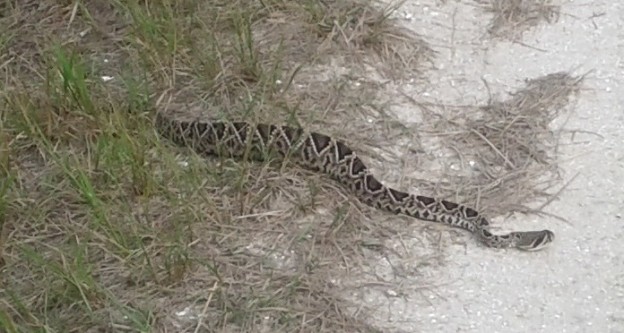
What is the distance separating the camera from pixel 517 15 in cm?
616

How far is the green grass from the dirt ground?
1cm

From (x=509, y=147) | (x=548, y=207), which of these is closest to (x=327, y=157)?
(x=509, y=147)

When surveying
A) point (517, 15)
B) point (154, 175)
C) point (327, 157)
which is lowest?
point (154, 175)

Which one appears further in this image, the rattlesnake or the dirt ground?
the rattlesnake

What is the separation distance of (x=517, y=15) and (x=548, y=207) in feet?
5.45

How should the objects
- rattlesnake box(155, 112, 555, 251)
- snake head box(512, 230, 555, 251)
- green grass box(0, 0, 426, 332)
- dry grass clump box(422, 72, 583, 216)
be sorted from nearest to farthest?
1. green grass box(0, 0, 426, 332)
2. snake head box(512, 230, 555, 251)
3. rattlesnake box(155, 112, 555, 251)
4. dry grass clump box(422, 72, 583, 216)

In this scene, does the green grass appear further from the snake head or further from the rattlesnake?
the snake head

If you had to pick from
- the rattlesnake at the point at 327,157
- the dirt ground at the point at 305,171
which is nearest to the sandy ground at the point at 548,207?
the dirt ground at the point at 305,171

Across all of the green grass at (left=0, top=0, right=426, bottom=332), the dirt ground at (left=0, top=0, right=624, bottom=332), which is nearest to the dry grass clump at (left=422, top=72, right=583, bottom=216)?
the dirt ground at (left=0, top=0, right=624, bottom=332)

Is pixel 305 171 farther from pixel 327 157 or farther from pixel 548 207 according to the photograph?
pixel 548 207

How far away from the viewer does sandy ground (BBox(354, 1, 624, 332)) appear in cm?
431

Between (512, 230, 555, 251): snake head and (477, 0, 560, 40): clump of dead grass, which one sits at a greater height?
(477, 0, 560, 40): clump of dead grass

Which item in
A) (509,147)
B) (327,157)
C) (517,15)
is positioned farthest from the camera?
(517,15)

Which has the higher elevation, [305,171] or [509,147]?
[509,147]
